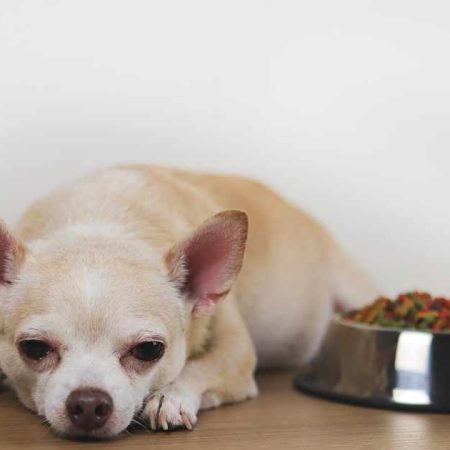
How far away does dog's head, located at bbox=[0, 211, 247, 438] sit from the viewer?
174cm

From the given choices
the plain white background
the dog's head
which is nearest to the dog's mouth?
the dog's head

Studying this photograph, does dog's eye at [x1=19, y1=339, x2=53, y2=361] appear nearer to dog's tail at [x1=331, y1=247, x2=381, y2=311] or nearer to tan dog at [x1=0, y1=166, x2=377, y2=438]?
tan dog at [x1=0, y1=166, x2=377, y2=438]

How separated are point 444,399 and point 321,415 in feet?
0.95

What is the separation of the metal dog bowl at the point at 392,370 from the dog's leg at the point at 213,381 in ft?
0.70

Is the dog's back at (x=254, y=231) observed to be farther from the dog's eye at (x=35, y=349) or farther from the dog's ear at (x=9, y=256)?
the dog's eye at (x=35, y=349)

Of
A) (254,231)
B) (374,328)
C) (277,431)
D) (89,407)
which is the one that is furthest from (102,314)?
(254,231)

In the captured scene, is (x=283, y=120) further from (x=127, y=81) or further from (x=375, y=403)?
(x=375, y=403)

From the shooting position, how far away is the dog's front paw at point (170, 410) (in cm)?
184

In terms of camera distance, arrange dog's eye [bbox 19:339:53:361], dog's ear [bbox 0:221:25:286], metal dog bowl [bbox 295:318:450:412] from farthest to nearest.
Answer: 1. metal dog bowl [bbox 295:318:450:412]
2. dog's ear [bbox 0:221:25:286]
3. dog's eye [bbox 19:339:53:361]

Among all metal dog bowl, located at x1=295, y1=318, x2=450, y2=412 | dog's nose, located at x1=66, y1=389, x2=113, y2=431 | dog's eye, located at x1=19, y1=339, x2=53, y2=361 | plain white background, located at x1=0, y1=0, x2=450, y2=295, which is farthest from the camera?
plain white background, located at x1=0, y1=0, x2=450, y2=295

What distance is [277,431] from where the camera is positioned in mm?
1837

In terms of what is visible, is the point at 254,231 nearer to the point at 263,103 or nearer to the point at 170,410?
the point at 263,103

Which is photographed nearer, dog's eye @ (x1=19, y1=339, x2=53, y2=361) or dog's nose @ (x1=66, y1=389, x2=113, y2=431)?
dog's nose @ (x1=66, y1=389, x2=113, y2=431)

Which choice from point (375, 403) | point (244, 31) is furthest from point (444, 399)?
point (244, 31)
